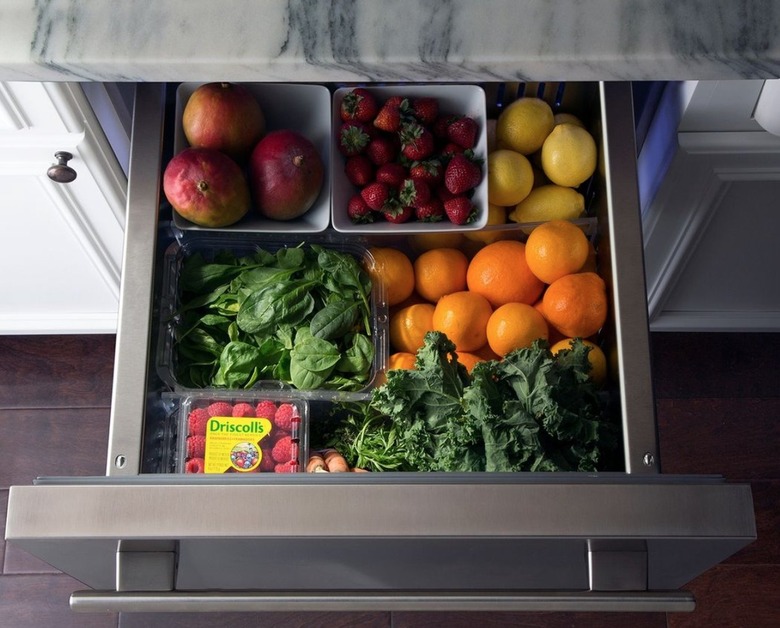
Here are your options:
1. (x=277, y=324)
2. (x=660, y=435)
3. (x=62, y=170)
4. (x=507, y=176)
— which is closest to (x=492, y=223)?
(x=507, y=176)

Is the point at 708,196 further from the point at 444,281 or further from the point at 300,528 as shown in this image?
the point at 300,528

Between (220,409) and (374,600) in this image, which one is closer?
(374,600)

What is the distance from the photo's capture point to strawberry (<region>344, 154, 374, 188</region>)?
2.84ft

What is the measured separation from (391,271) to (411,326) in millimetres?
68

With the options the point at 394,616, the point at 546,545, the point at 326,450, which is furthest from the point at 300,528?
the point at 394,616

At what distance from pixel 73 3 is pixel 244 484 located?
38 centimetres

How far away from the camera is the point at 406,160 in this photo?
0.87 m

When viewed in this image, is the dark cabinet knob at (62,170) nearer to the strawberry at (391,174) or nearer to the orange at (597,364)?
the strawberry at (391,174)

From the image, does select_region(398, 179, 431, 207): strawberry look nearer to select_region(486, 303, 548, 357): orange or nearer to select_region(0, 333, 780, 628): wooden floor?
select_region(486, 303, 548, 357): orange

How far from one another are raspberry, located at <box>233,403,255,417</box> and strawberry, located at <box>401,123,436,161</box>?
1.04 feet

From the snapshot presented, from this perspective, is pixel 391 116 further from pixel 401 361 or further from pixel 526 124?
pixel 401 361

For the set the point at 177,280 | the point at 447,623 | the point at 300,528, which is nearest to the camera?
the point at 300,528

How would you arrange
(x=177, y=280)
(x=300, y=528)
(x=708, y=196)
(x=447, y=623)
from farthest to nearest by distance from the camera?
(x=447, y=623) < (x=708, y=196) < (x=177, y=280) < (x=300, y=528)

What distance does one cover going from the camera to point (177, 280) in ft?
2.85
